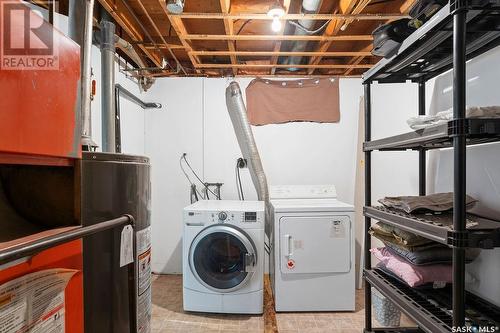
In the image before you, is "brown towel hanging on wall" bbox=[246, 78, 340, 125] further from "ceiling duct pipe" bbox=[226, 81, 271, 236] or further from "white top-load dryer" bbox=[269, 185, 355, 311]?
"white top-load dryer" bbox=[269, 185, 355, 311]

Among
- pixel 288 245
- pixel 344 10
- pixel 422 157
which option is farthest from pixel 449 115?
pixel 288 245

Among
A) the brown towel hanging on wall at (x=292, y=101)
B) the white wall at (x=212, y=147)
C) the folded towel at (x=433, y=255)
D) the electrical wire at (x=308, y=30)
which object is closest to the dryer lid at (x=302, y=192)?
the white wall at (x=212, y=147)

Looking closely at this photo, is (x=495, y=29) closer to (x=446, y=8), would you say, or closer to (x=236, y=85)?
(x=446, y=8)

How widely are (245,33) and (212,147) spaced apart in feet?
4.34

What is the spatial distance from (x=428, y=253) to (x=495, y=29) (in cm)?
108

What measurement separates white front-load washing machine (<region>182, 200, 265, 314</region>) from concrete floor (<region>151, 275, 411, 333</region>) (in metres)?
0.07

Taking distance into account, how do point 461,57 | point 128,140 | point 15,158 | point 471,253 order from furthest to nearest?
point 128,140
point 471,253
point 461,57
point 15,158

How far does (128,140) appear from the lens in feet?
9.68

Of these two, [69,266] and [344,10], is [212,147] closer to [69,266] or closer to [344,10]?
[344,10]

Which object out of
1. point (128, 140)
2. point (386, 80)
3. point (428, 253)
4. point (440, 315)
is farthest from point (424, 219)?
point (128, 140)

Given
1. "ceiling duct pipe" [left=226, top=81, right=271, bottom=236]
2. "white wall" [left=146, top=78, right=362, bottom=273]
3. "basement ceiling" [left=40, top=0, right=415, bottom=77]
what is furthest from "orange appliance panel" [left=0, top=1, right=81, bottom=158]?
"white wall" [left=146, top=78, right=362, bottom=273]

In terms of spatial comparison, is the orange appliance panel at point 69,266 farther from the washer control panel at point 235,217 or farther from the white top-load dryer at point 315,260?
the white top-load dryer at point 315,260

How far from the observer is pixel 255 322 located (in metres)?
2.37

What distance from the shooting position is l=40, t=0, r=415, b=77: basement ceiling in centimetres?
210
